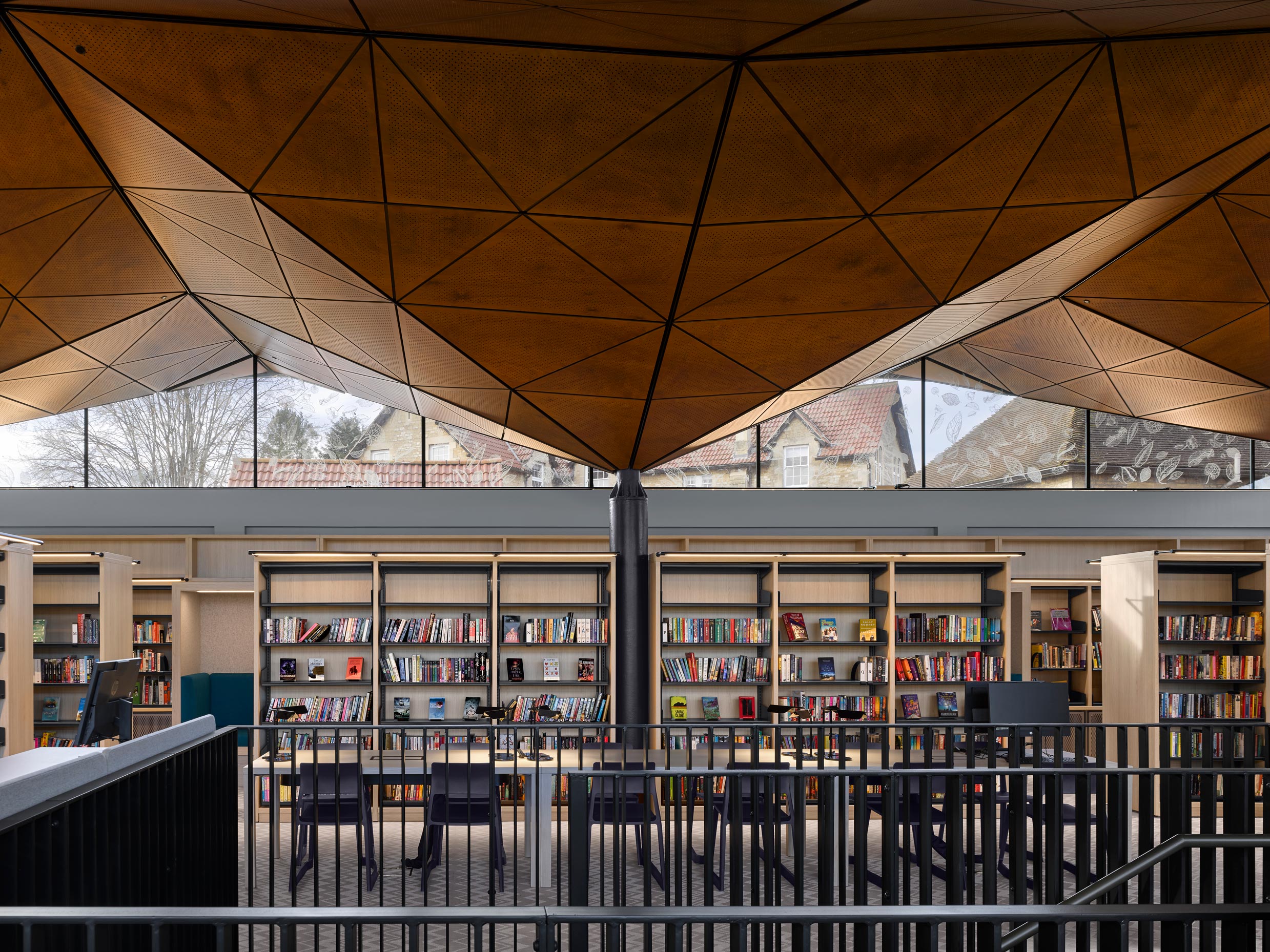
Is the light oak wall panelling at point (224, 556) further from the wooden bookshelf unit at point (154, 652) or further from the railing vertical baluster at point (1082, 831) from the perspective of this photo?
the railing vertical baluster at point (1082, 831)

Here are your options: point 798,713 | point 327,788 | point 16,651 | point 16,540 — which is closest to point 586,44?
point 327,788

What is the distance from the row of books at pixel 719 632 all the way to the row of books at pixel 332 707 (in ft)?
9.82

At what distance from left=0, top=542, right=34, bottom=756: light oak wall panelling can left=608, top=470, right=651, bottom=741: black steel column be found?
17.0ft

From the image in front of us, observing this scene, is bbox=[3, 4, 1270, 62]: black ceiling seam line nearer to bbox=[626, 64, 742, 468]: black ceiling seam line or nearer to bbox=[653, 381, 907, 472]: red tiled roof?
bbox=[626, 64, 742, 468]: black ceiling seam line

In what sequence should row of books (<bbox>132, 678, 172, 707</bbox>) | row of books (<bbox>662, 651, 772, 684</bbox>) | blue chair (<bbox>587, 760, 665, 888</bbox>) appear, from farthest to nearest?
row of books (<bbox>132, 678, 172, 707</bbox>) < row of books (<bbox>662, 651, 772, 684</bbox>) < blue chair (<bbox>587, 760, 665, 888</bbox>)

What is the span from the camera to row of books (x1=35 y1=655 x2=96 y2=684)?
9938mm

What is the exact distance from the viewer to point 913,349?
8250mm

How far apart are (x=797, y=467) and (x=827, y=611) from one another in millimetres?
2558

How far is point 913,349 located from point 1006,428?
488 cm

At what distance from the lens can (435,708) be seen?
980cm

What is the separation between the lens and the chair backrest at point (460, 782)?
693 cm

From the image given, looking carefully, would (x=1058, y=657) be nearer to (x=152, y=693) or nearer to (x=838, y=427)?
(x=838, y=427)

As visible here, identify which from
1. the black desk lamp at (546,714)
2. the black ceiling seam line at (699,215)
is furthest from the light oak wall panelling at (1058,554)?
the black ceiling seam line at (699,215)

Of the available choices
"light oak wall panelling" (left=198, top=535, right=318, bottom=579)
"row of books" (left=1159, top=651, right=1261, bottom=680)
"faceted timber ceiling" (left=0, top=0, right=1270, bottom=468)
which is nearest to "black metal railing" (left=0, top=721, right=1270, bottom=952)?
"row of books" (left=1159, top=651, right=1261, bottom=680)
